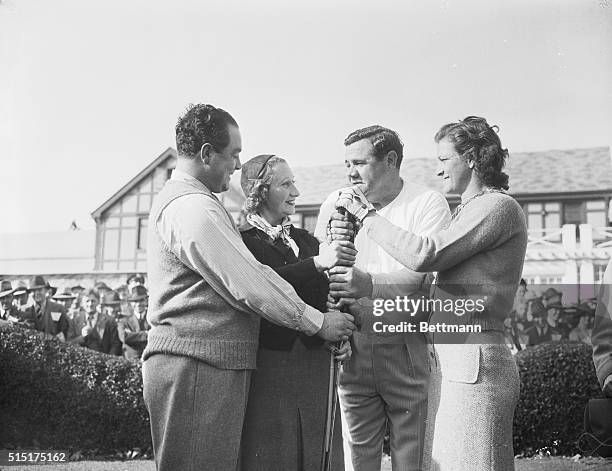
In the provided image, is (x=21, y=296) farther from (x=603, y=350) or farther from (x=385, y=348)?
(x=603, y=350)

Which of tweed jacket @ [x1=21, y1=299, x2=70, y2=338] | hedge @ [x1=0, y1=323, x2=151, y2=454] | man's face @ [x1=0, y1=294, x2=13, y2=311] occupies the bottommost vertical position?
hedge @ [x1=0, y1=323, x2=151, y2=454]

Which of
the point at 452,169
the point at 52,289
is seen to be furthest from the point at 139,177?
the point at 452,169

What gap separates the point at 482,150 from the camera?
83.6 inches

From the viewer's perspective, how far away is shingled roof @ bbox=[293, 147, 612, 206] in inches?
123

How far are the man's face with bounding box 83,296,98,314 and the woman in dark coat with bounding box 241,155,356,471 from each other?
1.58m

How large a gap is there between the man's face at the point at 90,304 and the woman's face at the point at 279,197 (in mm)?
1599

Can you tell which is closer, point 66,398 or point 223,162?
point 223,162

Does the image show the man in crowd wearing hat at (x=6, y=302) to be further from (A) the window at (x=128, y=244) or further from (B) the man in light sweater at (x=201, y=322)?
(B) the man in light sweater at (x=201, y=322)

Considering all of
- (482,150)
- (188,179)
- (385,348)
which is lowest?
(385,348)

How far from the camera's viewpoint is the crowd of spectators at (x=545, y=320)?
3.40 metres

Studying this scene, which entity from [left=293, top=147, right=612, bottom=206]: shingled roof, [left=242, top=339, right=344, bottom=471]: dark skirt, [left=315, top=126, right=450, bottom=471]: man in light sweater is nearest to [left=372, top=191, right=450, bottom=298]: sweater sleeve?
[left=315, top=126, right=450, bottom=471]: man in light sweater

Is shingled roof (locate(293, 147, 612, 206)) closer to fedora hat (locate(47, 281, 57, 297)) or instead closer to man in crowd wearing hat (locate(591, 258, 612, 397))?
man in crowd wearing hat (locate(591, 258, 612, 397))

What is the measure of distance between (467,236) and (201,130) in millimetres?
914

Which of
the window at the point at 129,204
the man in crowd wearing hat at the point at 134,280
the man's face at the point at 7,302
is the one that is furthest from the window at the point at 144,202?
the man's face at the point at 7,302
